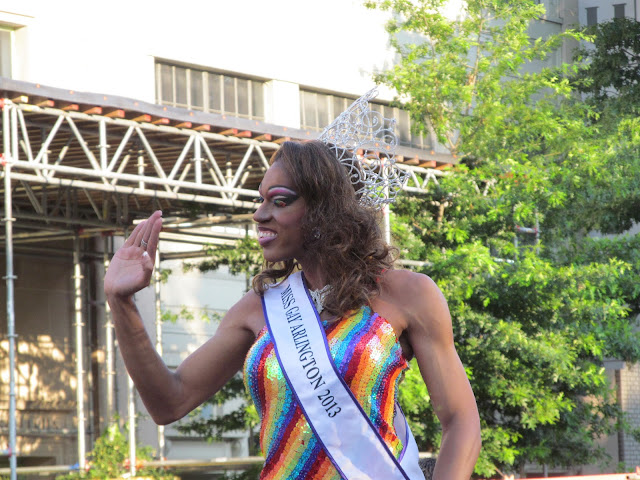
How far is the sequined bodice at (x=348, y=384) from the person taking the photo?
2246 millimetres

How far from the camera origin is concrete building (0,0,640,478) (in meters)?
14.9

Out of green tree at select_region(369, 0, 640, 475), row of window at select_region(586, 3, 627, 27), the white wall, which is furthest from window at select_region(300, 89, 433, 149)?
row of window at select_region(586, 3, 627, 27)

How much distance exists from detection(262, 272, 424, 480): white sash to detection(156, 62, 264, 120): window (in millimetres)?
15698

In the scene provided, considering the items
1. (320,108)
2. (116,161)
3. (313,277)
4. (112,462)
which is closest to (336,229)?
(313,277)

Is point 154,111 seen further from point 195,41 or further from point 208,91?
point 195,41

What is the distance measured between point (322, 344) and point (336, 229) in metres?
0.23

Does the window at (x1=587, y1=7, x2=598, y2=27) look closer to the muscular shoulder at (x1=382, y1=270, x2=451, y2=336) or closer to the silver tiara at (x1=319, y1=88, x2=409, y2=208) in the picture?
the silver tiara at (x1=319, y1=88, x2=409, y2=208)

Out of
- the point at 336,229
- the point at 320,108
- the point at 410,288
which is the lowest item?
the point at 410,288

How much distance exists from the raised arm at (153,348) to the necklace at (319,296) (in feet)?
0.43

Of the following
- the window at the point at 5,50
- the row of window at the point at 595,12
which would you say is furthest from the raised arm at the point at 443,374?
the row of window at the point at 595,12

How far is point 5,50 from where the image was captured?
1616cm

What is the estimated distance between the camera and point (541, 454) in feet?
48.2

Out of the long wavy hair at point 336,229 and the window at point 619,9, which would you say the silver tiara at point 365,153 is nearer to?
the long wavy hair at point 336,229

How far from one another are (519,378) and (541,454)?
107 centimetres
